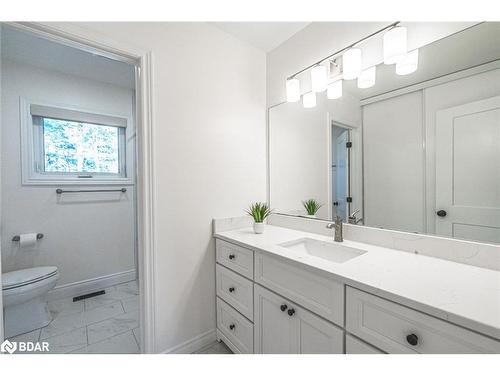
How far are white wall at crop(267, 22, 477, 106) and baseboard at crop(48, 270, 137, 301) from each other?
2407 mm

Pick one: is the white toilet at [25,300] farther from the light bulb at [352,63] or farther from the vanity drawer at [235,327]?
the light bulb at [352,63]

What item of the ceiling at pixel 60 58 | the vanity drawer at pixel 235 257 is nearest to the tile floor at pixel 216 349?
the vanity drawer at pixel 235 257

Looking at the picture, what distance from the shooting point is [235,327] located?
1.35 m

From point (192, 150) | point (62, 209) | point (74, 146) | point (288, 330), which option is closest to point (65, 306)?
point (62, 209)

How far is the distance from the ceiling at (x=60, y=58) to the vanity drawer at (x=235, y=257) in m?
1.89

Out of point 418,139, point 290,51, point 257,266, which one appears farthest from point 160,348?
point 290,51

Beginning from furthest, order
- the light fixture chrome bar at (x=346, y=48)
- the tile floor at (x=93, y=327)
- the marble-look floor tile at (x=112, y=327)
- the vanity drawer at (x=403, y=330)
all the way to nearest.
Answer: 1. the marble-look floor tile at (x=112, y=327)
2. the tile floor at (x=93, y=327)
3. the light fixture chrome bar at (x=346, y=48)
4. the vanity drawer at (x=403, y=330)

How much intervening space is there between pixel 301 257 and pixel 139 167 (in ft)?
3.37

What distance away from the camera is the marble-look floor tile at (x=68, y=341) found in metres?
1.47

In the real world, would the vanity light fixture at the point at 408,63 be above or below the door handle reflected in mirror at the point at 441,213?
above

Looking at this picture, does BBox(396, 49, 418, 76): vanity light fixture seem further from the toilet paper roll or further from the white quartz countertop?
the toilet paper roll

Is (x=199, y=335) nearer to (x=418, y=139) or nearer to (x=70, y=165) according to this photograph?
(x=418, y=139)

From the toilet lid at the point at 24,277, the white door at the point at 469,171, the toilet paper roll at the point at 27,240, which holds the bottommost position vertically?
the toilet lid at the point at 24,277

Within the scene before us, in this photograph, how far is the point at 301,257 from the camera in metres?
1.00
